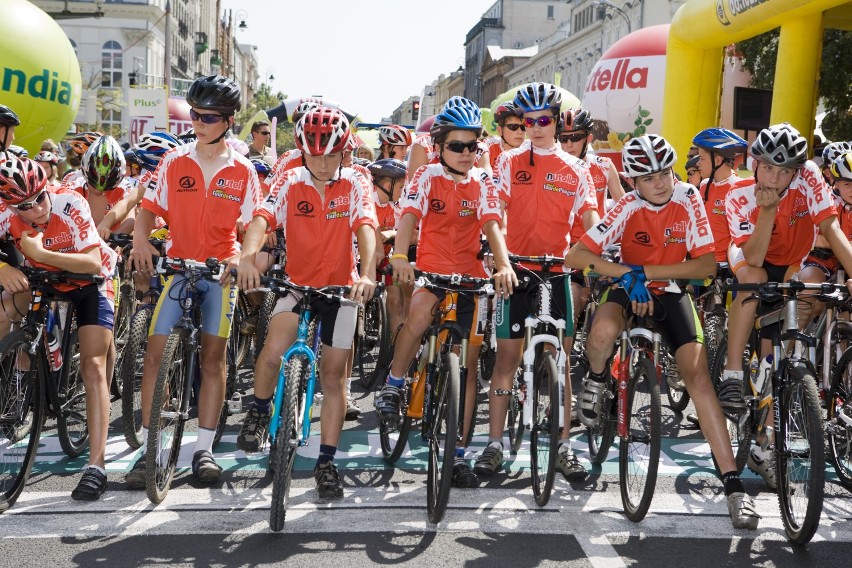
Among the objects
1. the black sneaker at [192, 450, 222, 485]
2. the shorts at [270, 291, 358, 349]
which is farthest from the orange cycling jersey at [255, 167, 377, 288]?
the black sneaker at [192, 450, 222, 485]

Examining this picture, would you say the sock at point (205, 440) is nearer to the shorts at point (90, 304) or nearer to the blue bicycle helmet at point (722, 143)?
the shorts at point (90, 304)

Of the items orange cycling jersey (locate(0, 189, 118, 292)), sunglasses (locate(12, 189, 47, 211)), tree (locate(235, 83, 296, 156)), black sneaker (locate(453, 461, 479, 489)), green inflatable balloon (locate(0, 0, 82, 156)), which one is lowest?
black sneaker (locate(453, 461, 479, 489))

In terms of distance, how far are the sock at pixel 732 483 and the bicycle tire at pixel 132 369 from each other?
12.4 ft

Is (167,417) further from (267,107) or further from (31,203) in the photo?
(267,107)

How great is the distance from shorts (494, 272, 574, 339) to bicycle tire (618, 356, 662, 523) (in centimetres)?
89

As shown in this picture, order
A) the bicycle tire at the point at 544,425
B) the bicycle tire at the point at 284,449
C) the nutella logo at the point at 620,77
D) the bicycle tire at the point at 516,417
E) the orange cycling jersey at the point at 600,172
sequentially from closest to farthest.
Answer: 1. the bicycle tire at the point at 284,449
2. the bicycle tire at the point at 544,425
3. the bicycle tire at the point at 516,417
4. the orange cycling jersey at the point at 600,172
5. the nutella logo at the point at 620,77

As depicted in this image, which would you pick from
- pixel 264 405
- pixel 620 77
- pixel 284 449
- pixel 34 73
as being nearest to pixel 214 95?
pixel 264 405

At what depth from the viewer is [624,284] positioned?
577 centimetres

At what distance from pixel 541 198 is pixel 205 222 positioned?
2.26 metres

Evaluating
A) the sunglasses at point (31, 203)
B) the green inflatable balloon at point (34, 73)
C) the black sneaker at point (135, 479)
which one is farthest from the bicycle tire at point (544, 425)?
the green inflatable balloon at point (34, 73)

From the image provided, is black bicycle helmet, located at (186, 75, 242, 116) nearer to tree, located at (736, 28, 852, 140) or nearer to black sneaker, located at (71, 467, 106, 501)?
black sneaker, located at (71, 467, 106, 501)

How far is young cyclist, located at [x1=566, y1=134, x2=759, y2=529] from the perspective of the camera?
A: 5.73 metres

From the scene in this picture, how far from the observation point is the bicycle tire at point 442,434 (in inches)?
208

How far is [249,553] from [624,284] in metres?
2.53
